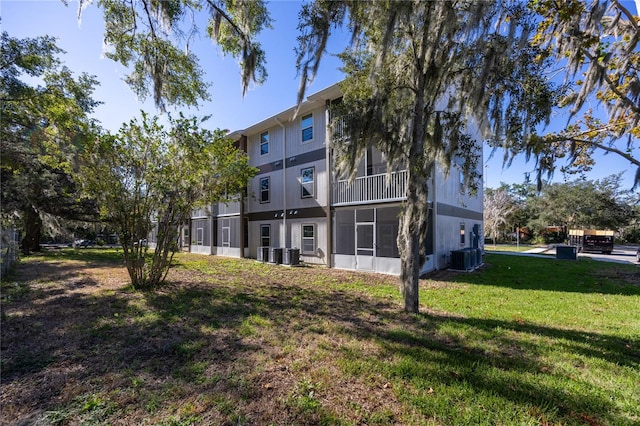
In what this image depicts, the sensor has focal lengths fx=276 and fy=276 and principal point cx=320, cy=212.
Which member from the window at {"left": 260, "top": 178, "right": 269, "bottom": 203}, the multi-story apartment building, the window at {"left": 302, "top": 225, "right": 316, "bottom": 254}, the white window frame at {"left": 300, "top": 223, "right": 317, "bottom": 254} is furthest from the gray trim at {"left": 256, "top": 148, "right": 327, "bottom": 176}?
the window at {"left": 302, "top": 225, "right": 316, "bottom": 254}

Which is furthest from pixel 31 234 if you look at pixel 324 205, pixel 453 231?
pixel 453 231

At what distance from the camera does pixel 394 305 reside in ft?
21.7

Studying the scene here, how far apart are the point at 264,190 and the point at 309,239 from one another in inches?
Result: 185

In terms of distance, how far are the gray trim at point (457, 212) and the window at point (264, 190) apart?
31.3 feet

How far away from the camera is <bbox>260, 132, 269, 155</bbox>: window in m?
16.7

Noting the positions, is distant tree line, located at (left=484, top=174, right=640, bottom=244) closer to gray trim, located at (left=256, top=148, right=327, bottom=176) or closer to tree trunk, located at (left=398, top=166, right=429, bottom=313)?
gray trim, located at (left=256, top=148, right=327, bottom=176)

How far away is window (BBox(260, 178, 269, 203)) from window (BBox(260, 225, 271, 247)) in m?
1.60

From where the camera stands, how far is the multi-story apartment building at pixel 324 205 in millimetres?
11570

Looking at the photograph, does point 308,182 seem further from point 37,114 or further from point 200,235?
point 200,235

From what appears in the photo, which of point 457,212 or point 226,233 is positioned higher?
point 457,212

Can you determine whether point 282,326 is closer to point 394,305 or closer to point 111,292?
point 394,305

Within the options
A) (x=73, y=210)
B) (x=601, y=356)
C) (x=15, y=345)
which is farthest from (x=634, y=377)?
(x=73, y=210)

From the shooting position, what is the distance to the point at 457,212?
44.5 ft

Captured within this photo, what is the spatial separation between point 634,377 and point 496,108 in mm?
4831
